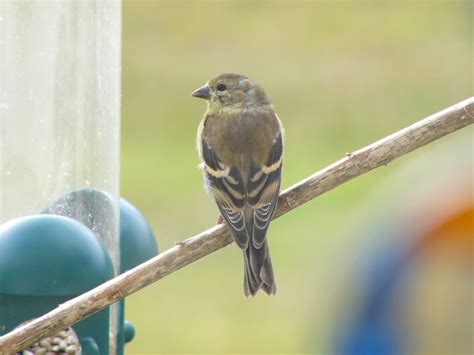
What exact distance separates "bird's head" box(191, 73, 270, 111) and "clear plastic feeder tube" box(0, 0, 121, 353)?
1.04 meters

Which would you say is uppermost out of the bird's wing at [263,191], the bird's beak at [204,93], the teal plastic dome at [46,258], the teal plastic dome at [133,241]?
the bird's beak at [204,93]

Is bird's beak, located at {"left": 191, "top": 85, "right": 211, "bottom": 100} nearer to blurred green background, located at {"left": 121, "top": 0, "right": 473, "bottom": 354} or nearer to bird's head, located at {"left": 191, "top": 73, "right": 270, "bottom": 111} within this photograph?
bird's head, located at {"left": 191, "top": 73, "right": 270, "bottom": 111}

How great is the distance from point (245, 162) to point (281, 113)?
1185 cm

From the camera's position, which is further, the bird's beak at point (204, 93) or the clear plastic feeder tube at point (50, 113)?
the bird's beak at point (204, 93)

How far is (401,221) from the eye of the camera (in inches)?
295

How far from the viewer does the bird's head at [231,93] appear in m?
5.58

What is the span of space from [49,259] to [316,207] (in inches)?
395

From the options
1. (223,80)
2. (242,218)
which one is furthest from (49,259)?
(223,80)

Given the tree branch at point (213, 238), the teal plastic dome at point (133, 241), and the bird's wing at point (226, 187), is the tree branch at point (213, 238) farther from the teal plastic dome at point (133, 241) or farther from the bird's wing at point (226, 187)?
the teal plastic dome at point (133, 241)

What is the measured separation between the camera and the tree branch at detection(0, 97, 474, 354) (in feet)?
12.5

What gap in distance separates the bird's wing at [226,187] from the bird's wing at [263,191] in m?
0.05

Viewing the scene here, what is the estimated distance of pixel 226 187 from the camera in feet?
16.7

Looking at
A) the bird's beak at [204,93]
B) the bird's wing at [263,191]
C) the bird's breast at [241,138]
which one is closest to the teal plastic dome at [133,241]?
the bird's wing at [263,191]

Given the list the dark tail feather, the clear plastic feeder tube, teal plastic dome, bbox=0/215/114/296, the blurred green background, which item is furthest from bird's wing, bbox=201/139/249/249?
the blurred green background
